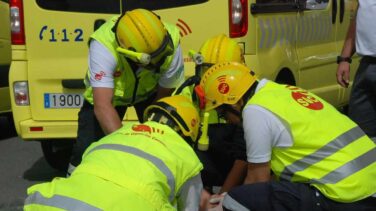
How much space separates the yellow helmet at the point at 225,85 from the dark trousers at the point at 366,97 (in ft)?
4.44

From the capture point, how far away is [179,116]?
3039mm

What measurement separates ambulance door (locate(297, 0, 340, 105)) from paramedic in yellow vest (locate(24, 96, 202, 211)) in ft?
10.1

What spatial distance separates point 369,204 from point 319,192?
0.23 meters

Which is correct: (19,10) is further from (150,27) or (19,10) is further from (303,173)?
(303,173)

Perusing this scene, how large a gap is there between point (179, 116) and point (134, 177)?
0.49 m

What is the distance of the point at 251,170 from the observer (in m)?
3.19

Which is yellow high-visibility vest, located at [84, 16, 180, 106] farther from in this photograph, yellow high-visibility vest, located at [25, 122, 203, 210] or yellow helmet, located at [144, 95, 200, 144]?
yellow high-visibility vest, located at [25, 122, 203, 210]

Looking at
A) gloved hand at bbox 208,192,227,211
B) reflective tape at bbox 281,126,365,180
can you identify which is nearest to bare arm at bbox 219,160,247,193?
gloved hand at bbox 208,192,227,211

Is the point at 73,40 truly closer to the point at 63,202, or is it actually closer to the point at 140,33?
the point at 140,33

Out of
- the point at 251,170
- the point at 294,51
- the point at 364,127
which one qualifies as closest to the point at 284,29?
the point at 294,51

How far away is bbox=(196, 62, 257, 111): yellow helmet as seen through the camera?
3.13 m

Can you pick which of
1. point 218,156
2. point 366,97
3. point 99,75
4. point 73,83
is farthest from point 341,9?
point 99,75

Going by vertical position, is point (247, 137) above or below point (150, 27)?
below

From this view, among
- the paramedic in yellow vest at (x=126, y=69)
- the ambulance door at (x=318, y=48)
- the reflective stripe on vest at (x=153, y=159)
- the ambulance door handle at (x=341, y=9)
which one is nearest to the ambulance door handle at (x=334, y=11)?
the ambulance door at (x=318, y=48)
